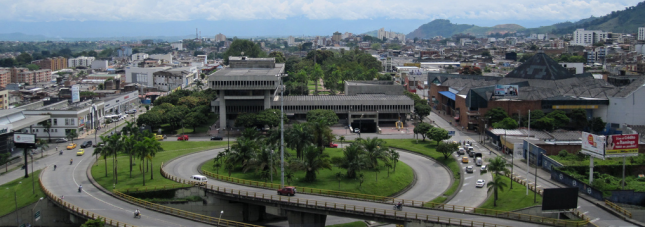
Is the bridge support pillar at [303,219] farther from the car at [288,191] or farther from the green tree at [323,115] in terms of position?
the green tree at [323,115]

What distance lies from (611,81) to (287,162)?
10864cm

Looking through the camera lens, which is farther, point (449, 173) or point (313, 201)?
point (449, 173)

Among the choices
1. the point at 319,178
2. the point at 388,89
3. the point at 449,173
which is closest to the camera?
the point at 319,178

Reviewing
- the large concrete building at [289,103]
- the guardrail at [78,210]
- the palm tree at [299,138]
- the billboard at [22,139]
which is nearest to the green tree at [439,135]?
the large concrete building at [289,103]

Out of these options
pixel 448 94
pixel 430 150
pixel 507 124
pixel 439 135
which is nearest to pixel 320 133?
pixel 430 150

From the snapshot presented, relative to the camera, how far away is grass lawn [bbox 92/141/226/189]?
203 ft

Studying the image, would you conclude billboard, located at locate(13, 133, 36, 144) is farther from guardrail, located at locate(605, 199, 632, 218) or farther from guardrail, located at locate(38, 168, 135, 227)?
guardrail, located at locate(605, 199, 632, 218)

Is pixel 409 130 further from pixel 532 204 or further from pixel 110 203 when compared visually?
pixel 110 203

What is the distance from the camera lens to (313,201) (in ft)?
171

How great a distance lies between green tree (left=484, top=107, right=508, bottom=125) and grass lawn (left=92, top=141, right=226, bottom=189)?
46669mm

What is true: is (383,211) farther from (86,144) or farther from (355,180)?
(86,144)

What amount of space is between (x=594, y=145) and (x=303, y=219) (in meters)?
30.6

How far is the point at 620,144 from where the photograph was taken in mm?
56500

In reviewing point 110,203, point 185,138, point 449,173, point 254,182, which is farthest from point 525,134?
point 110,203
